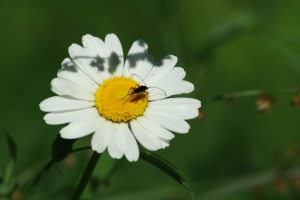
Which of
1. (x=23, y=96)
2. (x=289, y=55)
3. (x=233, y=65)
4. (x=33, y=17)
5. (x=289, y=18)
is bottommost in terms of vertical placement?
(x=23, y=96)

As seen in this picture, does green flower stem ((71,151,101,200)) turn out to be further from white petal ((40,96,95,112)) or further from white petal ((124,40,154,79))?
white petal ((124,40,154,79))

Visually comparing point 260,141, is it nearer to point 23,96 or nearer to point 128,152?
point 23,96

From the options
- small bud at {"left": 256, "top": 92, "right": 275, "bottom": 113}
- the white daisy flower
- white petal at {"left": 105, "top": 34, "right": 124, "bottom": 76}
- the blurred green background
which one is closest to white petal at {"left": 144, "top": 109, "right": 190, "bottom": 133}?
the white daisy flower

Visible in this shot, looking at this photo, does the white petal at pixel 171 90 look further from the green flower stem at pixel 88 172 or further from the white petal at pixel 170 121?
the green flower stem at pixel 88 172

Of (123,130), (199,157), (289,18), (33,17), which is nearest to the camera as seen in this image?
(123,130)

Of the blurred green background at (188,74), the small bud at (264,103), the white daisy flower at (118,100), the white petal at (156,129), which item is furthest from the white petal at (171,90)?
the blurred green background at (188,74)

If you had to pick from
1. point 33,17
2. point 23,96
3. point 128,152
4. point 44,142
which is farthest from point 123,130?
point 33,17

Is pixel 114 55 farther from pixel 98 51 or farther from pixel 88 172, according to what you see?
pixel 88 172
